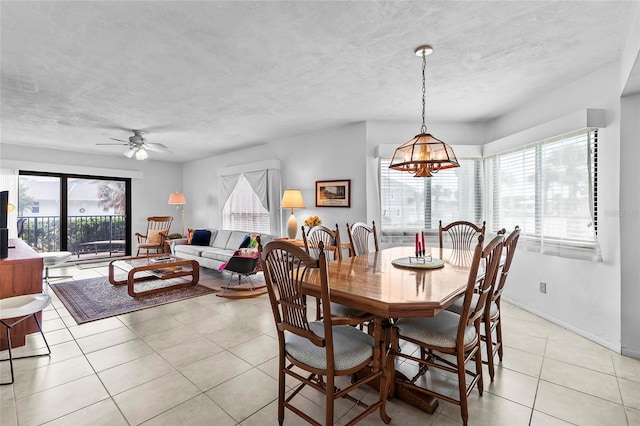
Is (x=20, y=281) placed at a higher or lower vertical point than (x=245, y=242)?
lower

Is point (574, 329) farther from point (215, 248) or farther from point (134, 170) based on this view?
point (134, 170)

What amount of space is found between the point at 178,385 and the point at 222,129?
380 centimetres

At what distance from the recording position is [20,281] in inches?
110

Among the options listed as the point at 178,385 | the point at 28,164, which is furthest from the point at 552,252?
the point at 28,164

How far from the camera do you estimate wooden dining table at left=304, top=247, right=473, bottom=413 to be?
1470 mm

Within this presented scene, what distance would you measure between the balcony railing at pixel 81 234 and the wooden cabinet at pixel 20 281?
4.12 m

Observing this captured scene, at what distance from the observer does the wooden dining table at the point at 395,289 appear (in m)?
1.47

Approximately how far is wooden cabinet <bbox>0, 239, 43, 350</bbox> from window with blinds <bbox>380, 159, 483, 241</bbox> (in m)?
3.86

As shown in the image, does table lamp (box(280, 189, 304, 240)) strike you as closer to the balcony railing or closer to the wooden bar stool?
the wooden bar stool

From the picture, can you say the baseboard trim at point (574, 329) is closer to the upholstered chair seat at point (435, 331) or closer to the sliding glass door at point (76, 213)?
the upholstered chair seat at point (435, 331)

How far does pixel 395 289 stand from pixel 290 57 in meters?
2.02

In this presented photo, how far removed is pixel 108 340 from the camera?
9.07 feet

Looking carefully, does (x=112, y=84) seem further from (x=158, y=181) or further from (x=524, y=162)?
(x=158, y=181)

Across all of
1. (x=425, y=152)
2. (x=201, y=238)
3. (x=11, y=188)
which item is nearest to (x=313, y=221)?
(x=425, y=152)
